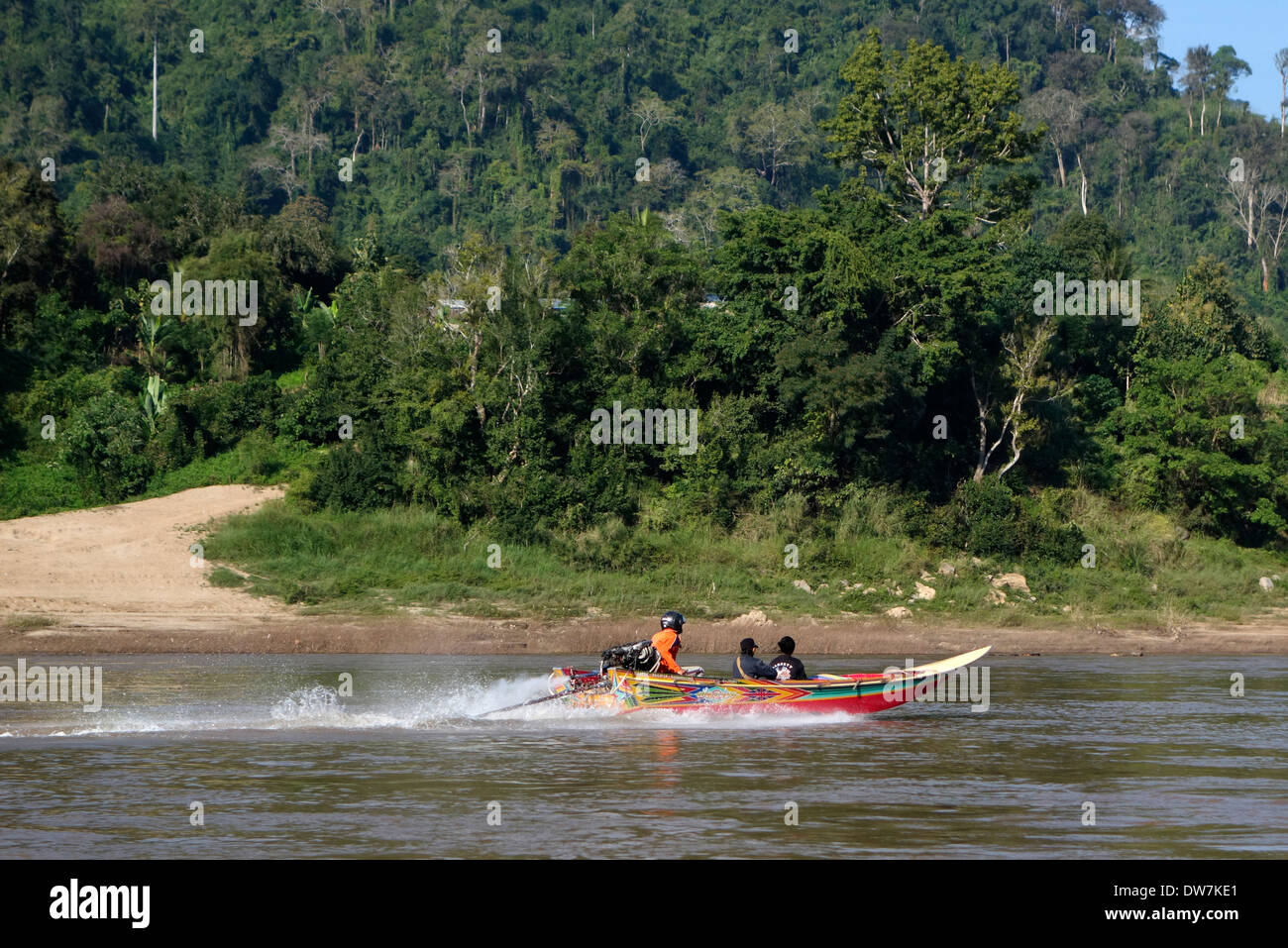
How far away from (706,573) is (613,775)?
17749 millimetres

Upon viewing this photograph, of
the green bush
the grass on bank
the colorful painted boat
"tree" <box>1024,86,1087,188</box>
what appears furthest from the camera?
"tree" <box>1024,86,1087,188</box>

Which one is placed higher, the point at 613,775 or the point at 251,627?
the point at 251,627

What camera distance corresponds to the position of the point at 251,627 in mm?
31312

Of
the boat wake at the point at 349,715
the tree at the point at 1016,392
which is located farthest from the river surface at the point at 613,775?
the tree at the point at 1016,392

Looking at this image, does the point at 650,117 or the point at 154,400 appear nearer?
the point at 154,400

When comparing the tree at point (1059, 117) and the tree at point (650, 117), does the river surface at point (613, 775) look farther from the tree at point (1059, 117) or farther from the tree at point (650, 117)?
the tree at point (1059, 117)

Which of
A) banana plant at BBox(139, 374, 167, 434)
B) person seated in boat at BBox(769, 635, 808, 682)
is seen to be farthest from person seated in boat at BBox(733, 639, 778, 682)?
banana plant at BBox(139, 374, 167, 434)

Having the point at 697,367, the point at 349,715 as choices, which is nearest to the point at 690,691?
the point at 349,715

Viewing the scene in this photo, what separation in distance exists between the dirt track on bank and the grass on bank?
746 mm

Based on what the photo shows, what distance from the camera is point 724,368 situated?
40.8m

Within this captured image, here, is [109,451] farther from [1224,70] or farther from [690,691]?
[1224,70]

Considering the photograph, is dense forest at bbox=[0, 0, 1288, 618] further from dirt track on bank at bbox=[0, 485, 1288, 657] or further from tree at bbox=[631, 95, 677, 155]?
tree at bbox=[631, 95, 677, 155]

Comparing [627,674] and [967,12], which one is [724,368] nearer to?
[627,674]

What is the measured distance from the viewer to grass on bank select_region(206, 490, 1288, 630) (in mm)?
33875
